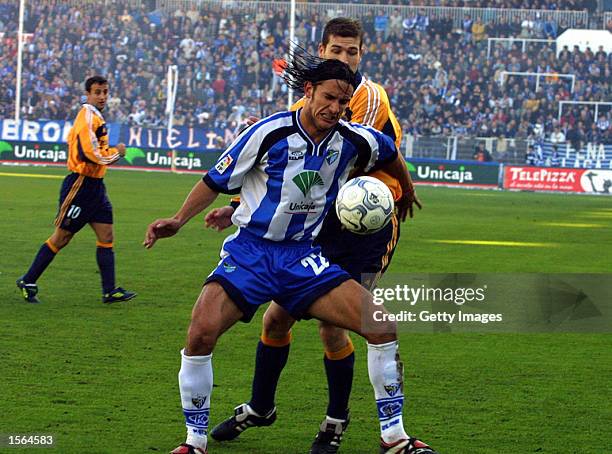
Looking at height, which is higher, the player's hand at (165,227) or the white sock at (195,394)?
the player's hand at (165,227)

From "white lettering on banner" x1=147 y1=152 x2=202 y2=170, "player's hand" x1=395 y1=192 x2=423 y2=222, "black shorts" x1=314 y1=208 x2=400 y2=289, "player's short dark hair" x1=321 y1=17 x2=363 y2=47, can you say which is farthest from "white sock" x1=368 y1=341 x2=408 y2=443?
"white lettering on banner" x1=147 y1=152 x2=202 y2=170

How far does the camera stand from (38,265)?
34.7 ft

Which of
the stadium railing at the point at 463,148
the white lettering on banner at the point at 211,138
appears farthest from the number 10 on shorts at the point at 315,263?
the white lettering on banner at the point at 211,138

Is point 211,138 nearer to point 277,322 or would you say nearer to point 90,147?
point 90,147

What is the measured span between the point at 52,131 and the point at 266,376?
3306cm

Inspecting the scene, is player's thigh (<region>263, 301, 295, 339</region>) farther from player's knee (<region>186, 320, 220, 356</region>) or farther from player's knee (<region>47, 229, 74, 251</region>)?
player's knee (<region>47, 229, 74, 251</region>)

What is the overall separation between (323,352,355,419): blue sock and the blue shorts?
0.55 metres

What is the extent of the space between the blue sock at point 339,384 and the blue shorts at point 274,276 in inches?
21.8

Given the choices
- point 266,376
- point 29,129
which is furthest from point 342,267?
point 29,129

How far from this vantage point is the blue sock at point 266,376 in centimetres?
599

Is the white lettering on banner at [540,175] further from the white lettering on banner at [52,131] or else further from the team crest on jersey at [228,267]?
the team crest on jersey at [228,267]

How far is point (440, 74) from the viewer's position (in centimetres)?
4006

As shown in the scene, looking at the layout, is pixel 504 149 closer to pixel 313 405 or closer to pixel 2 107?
pixel 2 107

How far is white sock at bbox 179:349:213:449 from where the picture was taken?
5.25 m
